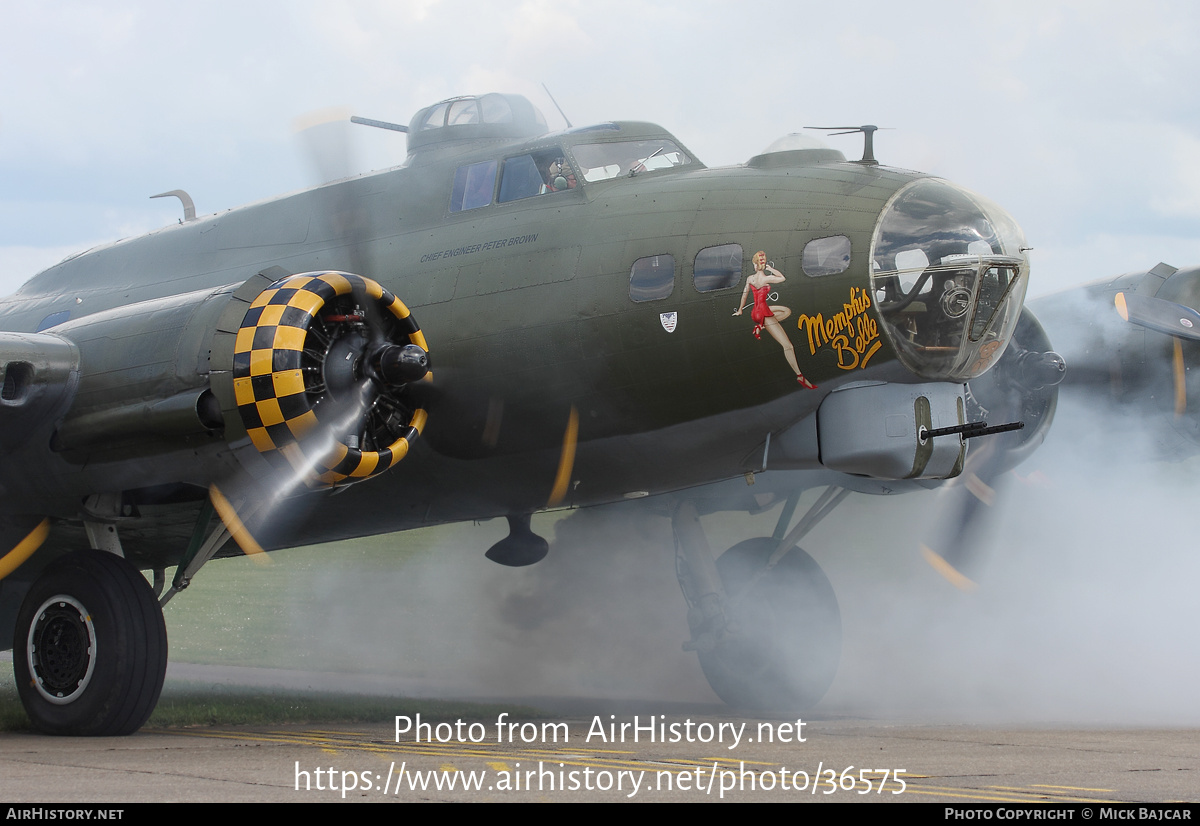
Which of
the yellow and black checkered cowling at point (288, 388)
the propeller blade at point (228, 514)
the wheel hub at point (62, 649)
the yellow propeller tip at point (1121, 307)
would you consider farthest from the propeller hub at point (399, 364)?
the yellow propeller tip at point (1121, 307)

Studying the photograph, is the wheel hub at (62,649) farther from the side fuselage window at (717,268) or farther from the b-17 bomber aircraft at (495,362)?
the side fuselage window at (717,268)

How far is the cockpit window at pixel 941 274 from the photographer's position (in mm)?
7949

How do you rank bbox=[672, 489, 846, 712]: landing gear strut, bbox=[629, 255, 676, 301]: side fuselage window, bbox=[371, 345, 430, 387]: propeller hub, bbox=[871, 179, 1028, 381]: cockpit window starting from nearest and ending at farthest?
bbox=[871, 179, 1028, 381]: cockpit window
bbox=[371, 345, 430, 387]: propeller hub
bbox=[629, 255, 676, 301]: side fuselage window
bbox=[672, 489, 846, 712]: landing gear strut

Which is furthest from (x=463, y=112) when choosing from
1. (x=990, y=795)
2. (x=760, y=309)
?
(x=990, y=795)

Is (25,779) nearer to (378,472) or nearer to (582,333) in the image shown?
(378,472)

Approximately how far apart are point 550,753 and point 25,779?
2.85m

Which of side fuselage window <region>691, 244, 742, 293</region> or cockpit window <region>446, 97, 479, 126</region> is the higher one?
cockpit window <region>446, 97, 479, 126</region>

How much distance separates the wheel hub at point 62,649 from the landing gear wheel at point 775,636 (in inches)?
215

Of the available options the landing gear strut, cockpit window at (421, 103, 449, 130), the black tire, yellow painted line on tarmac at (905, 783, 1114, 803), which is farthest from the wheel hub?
yellow painted line on tarmac at (905, 783, 1114, 803)

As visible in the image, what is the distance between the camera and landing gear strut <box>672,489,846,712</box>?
11516 mm

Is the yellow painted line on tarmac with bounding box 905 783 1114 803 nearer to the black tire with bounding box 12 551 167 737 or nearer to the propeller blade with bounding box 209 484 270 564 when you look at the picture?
the propeller blade with bounding box 209 484 270 564

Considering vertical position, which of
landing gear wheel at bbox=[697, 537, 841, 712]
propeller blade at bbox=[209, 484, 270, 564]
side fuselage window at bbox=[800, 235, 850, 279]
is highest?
side fuselage window at bbox=[800, 235, 850, 279]

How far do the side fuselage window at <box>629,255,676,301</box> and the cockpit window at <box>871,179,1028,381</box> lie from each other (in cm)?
138

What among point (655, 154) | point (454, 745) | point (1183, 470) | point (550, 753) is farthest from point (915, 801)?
point (1183, 470)
